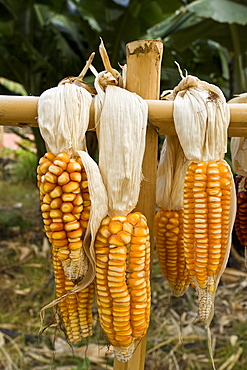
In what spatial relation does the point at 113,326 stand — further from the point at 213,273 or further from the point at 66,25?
the point at 66,25

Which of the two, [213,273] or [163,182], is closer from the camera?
[213,273]

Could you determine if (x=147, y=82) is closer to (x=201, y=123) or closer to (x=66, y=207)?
(x=201, y=123)

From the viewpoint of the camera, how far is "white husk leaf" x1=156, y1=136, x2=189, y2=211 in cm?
72

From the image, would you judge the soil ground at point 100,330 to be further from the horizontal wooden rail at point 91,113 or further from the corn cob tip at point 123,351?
the horizontal wooden rail at point 91,113

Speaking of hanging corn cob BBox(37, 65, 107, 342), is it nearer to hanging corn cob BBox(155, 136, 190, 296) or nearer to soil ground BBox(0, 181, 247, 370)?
hanging corn cob BBox(155, 136, 190, 296)

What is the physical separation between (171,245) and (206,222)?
0.14 meters

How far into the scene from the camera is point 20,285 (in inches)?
85.2

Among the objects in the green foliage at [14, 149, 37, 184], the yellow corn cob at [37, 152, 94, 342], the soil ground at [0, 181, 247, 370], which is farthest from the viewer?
the green foliage at [14, 149, 37, 184]

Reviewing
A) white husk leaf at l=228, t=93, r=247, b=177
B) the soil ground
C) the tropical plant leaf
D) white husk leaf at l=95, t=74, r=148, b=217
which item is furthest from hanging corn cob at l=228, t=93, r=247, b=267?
the tropical plant leaf

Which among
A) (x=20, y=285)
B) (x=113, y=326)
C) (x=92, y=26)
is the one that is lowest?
(x=20, y=285)

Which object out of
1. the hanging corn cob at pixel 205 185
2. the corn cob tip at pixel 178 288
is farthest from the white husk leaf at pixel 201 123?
the corn cob tip at pixel 178 288

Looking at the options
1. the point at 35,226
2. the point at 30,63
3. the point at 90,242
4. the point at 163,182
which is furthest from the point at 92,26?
the point at 90,242

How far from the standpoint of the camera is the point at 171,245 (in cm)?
73

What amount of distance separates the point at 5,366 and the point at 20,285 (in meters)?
0.66
